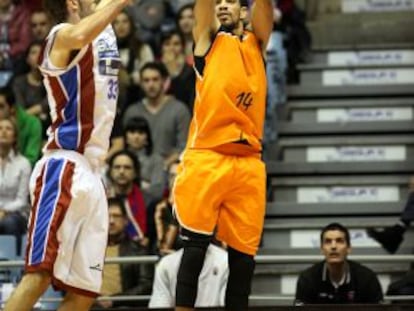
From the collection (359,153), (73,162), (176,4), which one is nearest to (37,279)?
(73,162)

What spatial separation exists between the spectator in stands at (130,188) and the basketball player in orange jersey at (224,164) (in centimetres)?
287

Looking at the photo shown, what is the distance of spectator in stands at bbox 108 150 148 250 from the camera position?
379 inches

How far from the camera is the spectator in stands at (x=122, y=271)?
8914 millimetres

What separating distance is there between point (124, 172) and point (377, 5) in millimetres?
3959

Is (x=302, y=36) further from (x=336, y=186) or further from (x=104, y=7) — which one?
(x=104, y=7)

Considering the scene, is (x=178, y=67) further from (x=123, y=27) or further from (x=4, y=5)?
(x=4, y=5)

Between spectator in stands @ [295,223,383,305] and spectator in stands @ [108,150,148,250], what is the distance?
5.28ft

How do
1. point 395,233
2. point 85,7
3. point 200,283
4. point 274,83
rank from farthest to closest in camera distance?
point 274,83 < point 395,233 < point 200,283 < point 85,7

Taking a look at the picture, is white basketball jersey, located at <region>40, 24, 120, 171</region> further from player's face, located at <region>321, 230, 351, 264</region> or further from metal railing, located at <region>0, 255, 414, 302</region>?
player's face, located at <region>321, 230, 351, 264</region>

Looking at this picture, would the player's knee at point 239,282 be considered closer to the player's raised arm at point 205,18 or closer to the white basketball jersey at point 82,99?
the white basketball jersey at point 82,99

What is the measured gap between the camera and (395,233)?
30.9ft

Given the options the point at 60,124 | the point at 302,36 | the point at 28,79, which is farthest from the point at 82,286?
the point at 302,36

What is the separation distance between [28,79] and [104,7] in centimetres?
536

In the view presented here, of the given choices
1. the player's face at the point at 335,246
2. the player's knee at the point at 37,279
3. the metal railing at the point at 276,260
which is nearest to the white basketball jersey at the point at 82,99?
the player's knee at the point at 37,279
